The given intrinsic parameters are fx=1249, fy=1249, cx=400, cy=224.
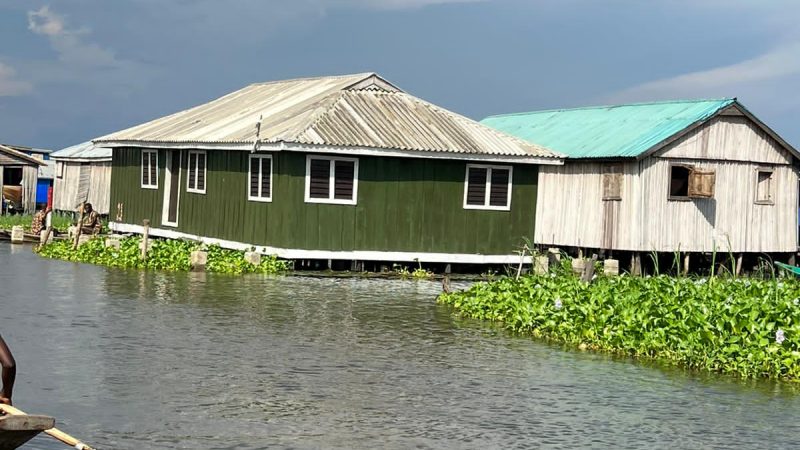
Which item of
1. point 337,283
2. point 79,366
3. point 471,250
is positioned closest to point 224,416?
point 79,366

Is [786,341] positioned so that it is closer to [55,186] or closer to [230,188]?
[230,188]

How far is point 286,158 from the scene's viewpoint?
104 feet

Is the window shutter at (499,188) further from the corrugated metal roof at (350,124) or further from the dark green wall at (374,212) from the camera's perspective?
the corrugated metal roof at (350,124)

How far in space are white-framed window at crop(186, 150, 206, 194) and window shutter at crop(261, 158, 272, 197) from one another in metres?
3.76

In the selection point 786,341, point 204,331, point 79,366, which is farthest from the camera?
point 204,331

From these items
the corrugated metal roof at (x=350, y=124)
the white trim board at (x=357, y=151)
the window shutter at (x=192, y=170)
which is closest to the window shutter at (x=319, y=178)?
the white trim board at (x=357, y=151)

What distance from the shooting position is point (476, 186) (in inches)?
1348

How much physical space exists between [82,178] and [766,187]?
31.8 meters

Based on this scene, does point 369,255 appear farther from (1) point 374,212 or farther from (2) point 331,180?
(2) point 331,180

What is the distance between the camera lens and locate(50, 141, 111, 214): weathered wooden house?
181ft

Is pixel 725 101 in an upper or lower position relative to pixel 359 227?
upper

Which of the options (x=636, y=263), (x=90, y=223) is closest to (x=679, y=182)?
(x=636, y=263)

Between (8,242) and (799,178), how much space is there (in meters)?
26.3

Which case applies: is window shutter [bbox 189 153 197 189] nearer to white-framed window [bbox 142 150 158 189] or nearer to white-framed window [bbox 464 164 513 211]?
white-framed window [bbox 142 150 158 189]
